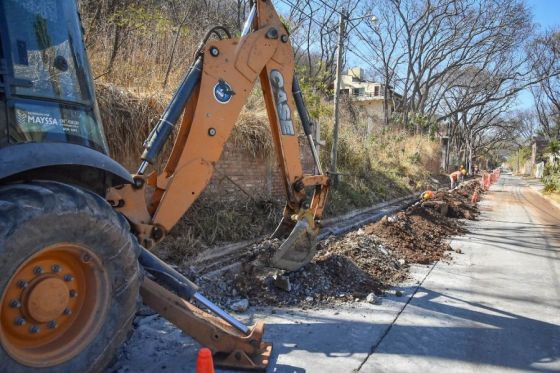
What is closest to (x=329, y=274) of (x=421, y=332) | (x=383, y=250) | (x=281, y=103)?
(x=421, y=332)

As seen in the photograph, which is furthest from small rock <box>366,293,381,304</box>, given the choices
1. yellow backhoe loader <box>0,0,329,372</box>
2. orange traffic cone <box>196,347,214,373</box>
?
orange traffic cone <box>196,347,214,373</box>

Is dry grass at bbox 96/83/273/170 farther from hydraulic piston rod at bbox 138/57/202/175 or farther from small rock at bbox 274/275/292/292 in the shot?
small rock at bbox 274/275/292/292

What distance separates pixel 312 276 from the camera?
232 inches

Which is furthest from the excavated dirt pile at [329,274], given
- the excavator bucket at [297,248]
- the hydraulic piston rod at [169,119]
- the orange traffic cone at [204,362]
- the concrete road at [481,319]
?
the orange traffic cone at [204,362]

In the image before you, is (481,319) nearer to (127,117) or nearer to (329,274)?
(329,274)

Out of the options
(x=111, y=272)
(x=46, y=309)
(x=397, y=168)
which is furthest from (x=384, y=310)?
(x=397, y=168)

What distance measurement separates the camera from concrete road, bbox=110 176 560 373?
12.7 feet

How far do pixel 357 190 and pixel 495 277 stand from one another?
7.71 meters

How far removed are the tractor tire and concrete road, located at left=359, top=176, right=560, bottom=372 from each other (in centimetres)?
213

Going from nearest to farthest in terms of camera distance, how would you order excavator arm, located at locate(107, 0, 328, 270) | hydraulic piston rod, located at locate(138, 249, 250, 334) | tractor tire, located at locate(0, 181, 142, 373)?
tractor tire, located at locate(0, 181, 142, 373) → hydraulic piston rod, located at locate(138, 249, 250, 334) → excavator arm, located at locate(107, 0, 328, 270)

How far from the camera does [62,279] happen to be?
264 cm

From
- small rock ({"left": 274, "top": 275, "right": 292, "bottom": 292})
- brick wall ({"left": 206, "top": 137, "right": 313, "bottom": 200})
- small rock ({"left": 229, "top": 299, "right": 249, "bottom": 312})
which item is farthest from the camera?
brick wall ({"left": 206, "top": 137, "right": 313, "bottom": 200})

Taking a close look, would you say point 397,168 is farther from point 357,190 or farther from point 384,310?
point 384,310

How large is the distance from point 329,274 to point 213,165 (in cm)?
243
